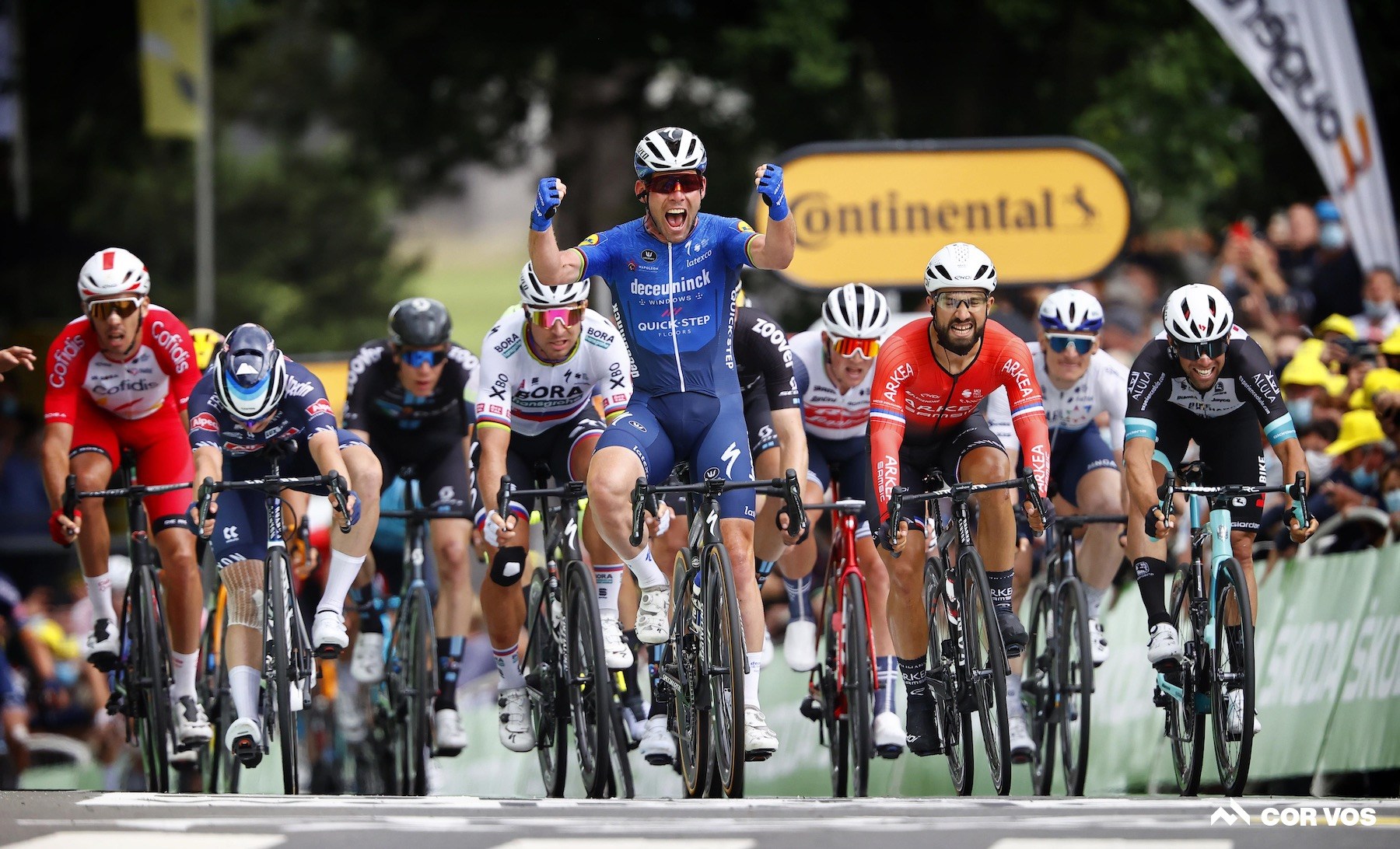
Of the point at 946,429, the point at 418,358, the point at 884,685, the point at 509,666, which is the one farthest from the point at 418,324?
the point at 884,685

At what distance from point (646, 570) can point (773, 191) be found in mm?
1778

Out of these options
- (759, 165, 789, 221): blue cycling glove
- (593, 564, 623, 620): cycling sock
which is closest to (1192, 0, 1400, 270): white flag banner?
(593, 564, 623, 620): cycling sock

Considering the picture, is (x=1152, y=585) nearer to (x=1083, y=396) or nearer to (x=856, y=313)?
(x=1083, y=396)

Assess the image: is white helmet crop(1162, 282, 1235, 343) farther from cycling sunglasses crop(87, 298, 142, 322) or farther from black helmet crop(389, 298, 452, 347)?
cycling sunglasses crop(87, 298, 142, 322)

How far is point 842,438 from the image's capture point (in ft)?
36.6

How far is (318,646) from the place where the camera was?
32.6 ft

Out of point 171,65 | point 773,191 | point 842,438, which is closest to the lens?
point 773,191

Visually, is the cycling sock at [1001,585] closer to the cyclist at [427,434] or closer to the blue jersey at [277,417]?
the cyclist at [427,434]

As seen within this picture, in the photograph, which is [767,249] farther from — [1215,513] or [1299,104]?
[1299,104]

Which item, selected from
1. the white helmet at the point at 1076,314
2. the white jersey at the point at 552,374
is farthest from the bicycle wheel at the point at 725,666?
the white helmet at the point at 1076,314

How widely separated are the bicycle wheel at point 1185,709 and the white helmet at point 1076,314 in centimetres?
164

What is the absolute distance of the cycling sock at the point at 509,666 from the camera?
10.2 meters

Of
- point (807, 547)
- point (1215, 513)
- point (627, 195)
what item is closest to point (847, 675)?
point (807, 547)

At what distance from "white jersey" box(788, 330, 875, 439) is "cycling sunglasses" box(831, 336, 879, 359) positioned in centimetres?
18
